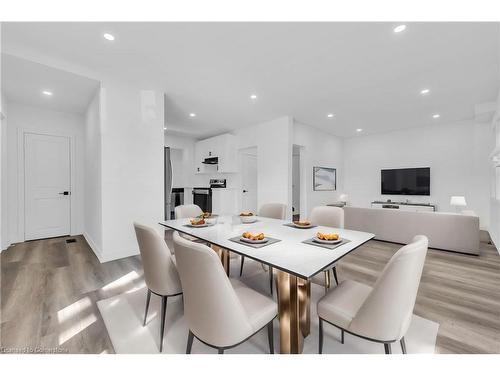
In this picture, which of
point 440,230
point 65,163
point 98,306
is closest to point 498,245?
point 440,230

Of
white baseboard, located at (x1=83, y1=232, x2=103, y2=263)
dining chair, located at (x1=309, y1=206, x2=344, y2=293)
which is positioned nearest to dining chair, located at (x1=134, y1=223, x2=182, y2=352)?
dining chair, located at (x1=309, y1=206, x2=344, y2=293)

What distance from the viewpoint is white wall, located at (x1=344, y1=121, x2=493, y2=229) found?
4871 mm

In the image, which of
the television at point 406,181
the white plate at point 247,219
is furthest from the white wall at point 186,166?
the television at point 406,181

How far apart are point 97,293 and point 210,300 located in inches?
71.8

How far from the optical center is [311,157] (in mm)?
5742

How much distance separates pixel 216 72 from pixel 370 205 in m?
6.01

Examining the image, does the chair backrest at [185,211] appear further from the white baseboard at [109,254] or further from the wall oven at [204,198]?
the wall oven at [204,198]

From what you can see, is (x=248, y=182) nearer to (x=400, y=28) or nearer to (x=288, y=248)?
(x=400, y=28)

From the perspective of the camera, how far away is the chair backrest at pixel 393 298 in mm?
979

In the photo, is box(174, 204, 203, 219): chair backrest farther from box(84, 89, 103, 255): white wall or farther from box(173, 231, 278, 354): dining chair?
box(173, 231, 278, 354): dining chair

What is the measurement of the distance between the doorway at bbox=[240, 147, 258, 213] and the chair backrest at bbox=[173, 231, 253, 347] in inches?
185

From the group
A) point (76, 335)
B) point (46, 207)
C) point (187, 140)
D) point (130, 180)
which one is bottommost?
point (76, 335)

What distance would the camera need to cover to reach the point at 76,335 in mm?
1552

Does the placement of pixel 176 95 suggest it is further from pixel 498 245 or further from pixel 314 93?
pixel 498 245
